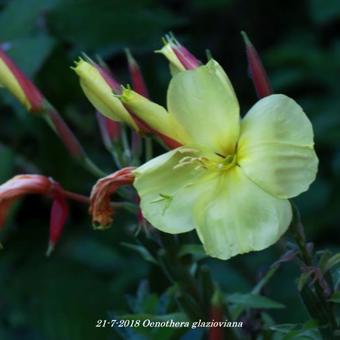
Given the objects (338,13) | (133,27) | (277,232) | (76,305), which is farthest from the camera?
(338,13)

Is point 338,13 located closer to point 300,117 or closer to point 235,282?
point 235,282

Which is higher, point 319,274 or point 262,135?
point 262,135

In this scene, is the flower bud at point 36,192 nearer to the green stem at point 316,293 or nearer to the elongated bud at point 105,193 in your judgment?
the elongated bud at point 105,193

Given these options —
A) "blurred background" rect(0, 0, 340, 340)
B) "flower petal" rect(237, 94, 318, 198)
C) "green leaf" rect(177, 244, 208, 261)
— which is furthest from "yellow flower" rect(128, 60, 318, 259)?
"blurred background" rect(0, 0, 340, 340)

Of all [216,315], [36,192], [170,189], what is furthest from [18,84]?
[216,315]

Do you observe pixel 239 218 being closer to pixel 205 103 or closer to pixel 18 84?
pixel 205 103

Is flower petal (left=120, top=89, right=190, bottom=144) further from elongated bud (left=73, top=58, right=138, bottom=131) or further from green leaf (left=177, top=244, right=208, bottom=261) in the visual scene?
green leaf (left=177, top=244, right=208, bottom=261)

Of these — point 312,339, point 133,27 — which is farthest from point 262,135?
point 133,27
